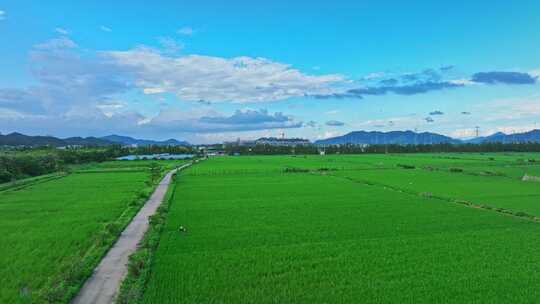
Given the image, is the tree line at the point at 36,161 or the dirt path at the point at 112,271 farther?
the tree line at the point at 36,161

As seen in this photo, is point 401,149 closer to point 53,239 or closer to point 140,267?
point 53,239

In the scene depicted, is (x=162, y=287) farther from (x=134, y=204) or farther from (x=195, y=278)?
(x=134, y=204)

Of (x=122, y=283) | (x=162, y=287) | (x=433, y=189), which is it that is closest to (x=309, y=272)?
(x=162, y=287)

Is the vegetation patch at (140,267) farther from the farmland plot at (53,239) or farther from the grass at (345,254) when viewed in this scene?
the farmland plot at (53,239)

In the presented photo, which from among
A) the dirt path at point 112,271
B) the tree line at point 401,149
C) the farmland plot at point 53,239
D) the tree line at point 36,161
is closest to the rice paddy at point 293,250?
the farmland plot at point 53,239

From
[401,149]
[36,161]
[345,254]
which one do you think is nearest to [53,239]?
[345,254]

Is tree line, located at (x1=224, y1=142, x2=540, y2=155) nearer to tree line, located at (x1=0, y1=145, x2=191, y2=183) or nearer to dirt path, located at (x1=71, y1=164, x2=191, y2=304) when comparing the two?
tree line, located at (x1=0, y1=145, x2=191, y2=183)
